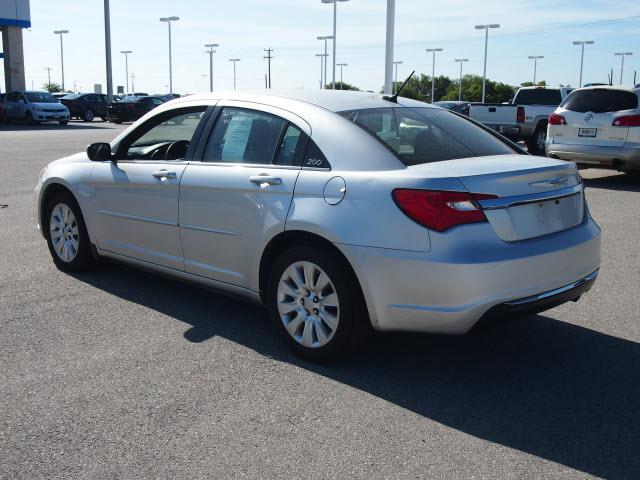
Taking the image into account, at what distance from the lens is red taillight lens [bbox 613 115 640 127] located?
12750 millimetres

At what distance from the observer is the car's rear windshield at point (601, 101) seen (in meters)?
13.1

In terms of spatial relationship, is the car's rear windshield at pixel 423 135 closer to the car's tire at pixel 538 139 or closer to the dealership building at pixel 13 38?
the car's tire at pixel 538 139

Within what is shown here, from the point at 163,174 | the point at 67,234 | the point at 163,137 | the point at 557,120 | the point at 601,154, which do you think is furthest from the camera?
the point at 557,120

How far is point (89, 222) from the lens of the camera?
6137 millimetres

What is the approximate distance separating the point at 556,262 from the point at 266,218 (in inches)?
67.0

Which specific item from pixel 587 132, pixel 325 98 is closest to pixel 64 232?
pixel 325 98

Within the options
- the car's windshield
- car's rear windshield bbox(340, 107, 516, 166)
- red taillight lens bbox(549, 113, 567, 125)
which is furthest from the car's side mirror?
the car's windshield

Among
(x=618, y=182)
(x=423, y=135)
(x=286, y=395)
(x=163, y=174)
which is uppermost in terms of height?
(x=423, y=135)

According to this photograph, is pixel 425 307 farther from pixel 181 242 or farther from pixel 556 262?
pixel 181 242

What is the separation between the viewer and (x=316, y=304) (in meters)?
4.39

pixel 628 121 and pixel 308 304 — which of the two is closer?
pixel 308 304

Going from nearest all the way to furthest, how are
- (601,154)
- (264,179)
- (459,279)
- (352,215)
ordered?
(459,279), (352,215), (264,179), (601,154)

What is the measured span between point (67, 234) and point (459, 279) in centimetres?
393

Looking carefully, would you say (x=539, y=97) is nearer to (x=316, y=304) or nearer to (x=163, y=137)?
(x=163, y=137)
